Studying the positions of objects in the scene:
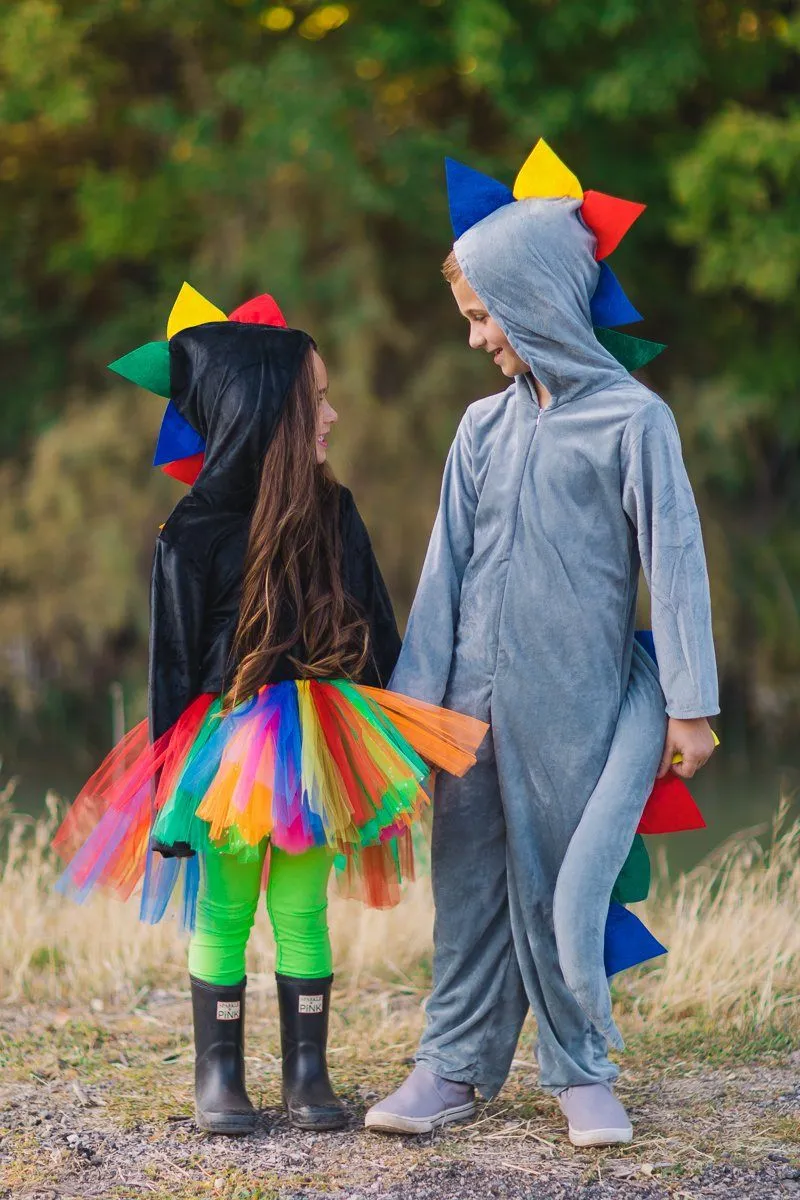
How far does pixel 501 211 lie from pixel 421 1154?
177 cm

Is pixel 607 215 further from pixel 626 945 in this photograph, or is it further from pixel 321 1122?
pixel 321 1122

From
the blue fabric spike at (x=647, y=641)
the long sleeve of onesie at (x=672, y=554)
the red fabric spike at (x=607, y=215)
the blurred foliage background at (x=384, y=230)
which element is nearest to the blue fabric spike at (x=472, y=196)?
the red fabric spike at (x=607, y=215)

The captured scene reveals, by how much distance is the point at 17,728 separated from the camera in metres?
10.7

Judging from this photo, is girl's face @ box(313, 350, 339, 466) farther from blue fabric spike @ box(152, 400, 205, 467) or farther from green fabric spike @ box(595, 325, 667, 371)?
green fabric spike @ box(595, 325, 667, 371)

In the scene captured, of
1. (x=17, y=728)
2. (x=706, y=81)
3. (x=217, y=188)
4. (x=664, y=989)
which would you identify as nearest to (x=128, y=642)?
(x=17, y=728)

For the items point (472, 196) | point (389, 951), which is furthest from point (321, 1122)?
point (472, 196)

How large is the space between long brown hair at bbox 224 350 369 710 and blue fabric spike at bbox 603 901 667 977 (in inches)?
27.3

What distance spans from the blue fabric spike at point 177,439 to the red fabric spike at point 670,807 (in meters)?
1.13

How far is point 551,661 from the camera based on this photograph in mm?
2631

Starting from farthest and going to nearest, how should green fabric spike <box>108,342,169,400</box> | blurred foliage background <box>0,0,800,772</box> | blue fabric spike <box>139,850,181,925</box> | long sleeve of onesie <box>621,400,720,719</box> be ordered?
blurred foliage background <box>0,0,800,772</box> < green fabric spike <box>108,342,169,400</box> < blue fabric spike <box>139,850,181,925</box> < long sleeve of onesie <box>621,400,720,719</box>

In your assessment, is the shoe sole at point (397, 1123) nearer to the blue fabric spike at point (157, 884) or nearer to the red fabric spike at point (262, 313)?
the blue fabric spike at point (157, 884)

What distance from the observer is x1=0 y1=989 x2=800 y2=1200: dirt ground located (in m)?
2.39

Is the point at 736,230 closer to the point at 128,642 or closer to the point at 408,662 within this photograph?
the point at 128,642

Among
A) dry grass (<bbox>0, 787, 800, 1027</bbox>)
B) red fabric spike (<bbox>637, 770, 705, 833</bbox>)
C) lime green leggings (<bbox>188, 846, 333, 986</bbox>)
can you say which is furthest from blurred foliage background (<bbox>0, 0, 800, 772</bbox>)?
lime green leggings (<bbox>188, 846, 333, 986</bbox>)
